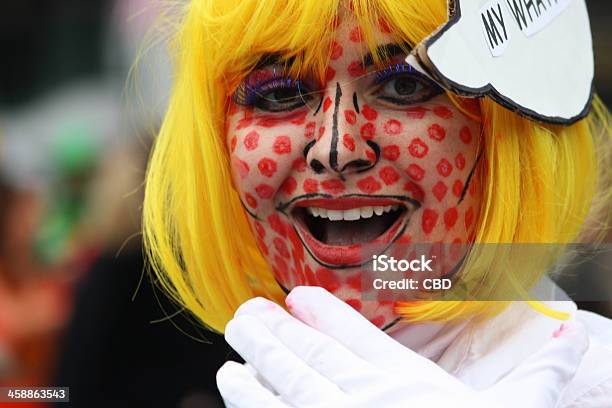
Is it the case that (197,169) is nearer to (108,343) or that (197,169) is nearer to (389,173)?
(389,173)

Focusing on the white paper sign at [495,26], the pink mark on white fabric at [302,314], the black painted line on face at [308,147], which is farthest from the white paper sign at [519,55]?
the pink mark on white fabric at [302,314]

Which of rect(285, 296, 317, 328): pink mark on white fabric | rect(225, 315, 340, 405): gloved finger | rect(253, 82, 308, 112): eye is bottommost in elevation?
rect(225, 315, 340, 405): gloved finger

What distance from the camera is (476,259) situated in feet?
3.02

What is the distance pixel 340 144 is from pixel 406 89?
0.09 metres

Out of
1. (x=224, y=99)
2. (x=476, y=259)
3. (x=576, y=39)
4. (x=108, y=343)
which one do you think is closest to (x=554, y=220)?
(x=476, y=259)

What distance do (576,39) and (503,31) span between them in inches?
4.8

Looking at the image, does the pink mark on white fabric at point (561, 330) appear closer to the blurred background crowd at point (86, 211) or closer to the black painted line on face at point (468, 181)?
the black painted line on face at point (468, 181)

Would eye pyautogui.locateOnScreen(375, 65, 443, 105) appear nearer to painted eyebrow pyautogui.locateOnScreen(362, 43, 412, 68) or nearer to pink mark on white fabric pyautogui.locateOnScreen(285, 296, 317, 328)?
painted eyebrow pyautogui.locateOnScreen(362, 43, 412, 68)

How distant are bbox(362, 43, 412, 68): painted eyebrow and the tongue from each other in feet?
0.51

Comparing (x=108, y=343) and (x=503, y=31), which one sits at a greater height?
(x=503, y=31)

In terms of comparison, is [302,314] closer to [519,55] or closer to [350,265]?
[350,265]

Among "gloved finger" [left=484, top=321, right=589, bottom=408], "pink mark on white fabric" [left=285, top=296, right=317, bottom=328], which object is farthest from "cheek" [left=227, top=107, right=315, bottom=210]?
"gloved finger" [left=484, top=321, right=589, bottom=408]

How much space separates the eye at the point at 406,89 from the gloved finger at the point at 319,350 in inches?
9.1

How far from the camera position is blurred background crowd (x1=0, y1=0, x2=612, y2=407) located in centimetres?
120
